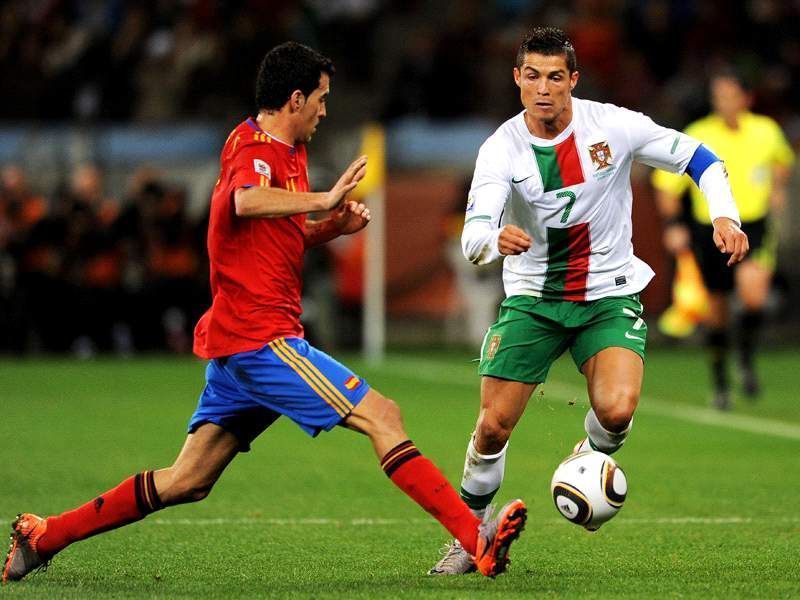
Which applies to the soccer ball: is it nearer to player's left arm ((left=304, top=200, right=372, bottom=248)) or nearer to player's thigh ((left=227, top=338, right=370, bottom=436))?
player's thigh ((left=227, top=338, right=370, bottom=436))

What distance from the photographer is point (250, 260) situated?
621 centimetres

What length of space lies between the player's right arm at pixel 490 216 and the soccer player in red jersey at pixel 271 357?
43 centimetres

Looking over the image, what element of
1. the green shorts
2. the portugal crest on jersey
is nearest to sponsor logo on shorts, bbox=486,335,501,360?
the green shorts

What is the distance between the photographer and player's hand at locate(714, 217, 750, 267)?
657 centimetres

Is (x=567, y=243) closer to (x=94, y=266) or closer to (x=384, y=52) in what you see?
(x=94, y=266)

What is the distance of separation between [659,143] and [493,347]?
1.10 m

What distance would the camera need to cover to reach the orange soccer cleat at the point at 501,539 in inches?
231

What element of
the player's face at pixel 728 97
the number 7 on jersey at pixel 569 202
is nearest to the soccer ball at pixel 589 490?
the number 7 on jersey at pixel 569 202

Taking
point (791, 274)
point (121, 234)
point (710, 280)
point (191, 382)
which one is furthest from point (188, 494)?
point (791, 274)

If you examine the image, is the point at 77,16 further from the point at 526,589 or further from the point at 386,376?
the point at 526,589

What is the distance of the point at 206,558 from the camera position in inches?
274

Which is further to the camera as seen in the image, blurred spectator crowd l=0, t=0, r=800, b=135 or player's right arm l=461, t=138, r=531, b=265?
blurred spectator crowd l=0, t=0, r=800, b=135

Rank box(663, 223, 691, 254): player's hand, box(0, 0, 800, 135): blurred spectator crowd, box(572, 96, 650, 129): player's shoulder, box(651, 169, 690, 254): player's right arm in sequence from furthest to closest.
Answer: box(0, 0, 800, 135): blurred spectator crowd, box(663, 223, 691, 254): player's hand, box(651, 169, 690, 254): player's right arm, box(572, 96, 650, 129): player's shoulder

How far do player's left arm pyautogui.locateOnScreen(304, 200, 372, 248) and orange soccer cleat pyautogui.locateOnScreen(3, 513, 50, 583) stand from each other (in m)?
1.50
